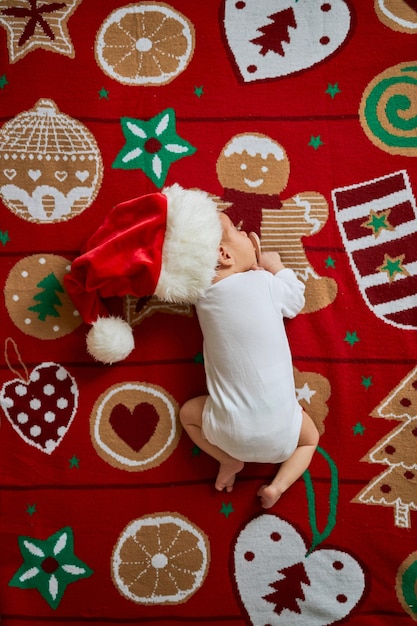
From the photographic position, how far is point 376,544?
1227mm

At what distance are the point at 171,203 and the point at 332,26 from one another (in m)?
0.55

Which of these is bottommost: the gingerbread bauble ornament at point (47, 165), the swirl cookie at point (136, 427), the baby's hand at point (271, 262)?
the swirl cookie at point (136, 427)

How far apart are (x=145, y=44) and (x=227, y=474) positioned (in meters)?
0.93

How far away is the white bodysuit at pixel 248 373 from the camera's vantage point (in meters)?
1.14

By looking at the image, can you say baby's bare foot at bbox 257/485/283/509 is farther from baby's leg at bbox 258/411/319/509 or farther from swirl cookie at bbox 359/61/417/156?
swirl cookie at bbox 359/61/417/156

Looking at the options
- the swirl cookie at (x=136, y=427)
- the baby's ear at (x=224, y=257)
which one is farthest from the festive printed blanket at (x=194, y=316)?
the baby's ear at (x=224, y=257)

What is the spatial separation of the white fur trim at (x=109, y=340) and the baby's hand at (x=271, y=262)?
31cm

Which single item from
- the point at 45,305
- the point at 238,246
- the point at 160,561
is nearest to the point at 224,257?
the point at 238,246

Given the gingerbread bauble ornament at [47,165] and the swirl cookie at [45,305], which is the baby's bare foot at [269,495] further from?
the gingerbread bauble ornament at [47,165]

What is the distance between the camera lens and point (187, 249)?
1.10m

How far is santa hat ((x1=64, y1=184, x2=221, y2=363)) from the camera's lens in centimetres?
111

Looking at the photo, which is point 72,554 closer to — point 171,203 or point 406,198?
point 171,203

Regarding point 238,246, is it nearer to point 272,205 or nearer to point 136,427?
point 272,205

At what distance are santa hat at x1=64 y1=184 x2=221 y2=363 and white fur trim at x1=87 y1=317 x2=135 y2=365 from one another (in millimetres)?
75
